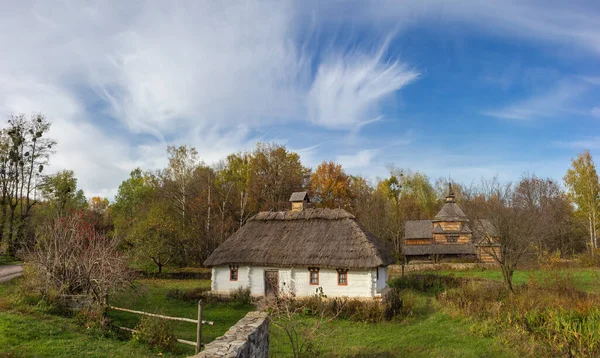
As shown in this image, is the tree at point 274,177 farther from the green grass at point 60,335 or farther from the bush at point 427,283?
the green grass at point 60,335

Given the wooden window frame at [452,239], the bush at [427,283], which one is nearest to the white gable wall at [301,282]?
the bush at [427,283]

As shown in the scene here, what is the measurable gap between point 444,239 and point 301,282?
82.2 feet

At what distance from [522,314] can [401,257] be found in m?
29.5

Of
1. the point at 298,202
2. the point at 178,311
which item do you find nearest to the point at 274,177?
the point at 298,202

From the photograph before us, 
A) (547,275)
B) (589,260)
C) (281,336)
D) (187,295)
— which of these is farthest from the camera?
(589,260)

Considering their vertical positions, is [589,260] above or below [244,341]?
below

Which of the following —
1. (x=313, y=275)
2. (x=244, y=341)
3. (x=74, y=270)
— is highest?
(x=74, y=270)

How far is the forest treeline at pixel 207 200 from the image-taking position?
27.9 metres

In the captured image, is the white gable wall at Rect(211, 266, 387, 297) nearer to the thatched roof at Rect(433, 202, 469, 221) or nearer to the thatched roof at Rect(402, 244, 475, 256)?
the thatched roof at Rect(402, 244, 475, 256)

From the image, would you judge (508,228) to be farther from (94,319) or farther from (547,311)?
(94,319)

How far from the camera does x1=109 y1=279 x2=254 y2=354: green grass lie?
40.3 ft

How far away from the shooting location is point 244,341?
270 inches

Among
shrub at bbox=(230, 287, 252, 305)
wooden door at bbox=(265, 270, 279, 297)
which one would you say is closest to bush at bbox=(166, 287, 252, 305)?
shrub at bbox=(230, 287, 252, 305)

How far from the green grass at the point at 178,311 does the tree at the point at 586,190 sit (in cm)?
3725
